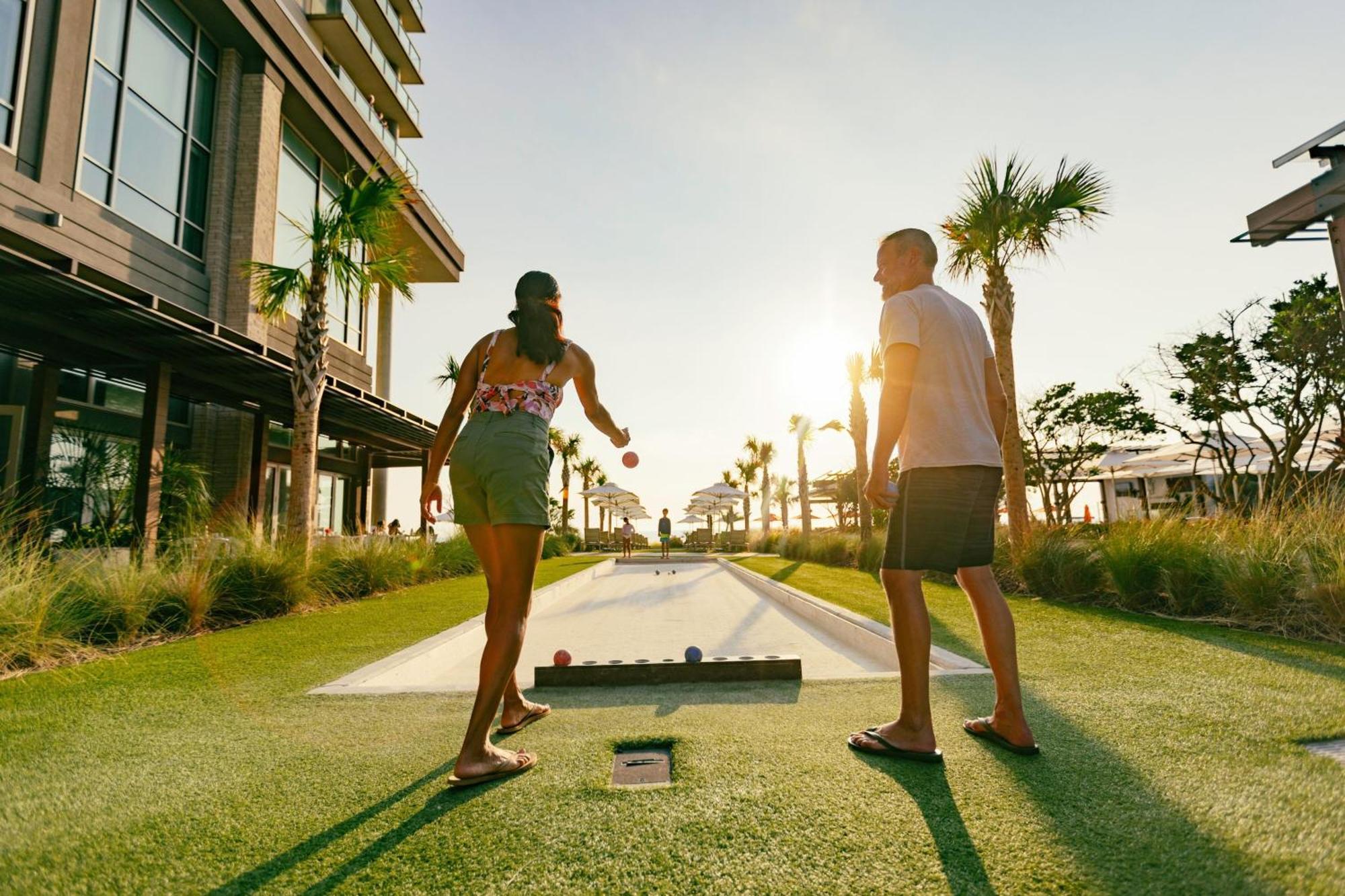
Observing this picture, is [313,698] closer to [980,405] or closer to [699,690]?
[699,690]

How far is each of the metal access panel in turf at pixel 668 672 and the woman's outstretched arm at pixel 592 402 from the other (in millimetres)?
1476

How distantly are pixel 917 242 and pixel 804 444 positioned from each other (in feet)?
90.9

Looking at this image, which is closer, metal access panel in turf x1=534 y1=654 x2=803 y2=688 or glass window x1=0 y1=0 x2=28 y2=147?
metal access panel in turf x1=534 y1=654 x2=803 y2=688

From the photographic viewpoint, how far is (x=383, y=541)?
33.9ft

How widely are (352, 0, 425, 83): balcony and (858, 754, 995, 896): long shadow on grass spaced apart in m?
22.5

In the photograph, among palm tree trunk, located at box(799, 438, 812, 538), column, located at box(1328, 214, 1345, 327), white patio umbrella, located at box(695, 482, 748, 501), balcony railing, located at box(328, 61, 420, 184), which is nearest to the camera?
column, located at box(1328, 214, 1345, 327)

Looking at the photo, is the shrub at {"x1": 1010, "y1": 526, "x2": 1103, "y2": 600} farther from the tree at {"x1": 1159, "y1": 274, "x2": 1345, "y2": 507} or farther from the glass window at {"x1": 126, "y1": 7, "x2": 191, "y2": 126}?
the glass window at {"x1": 126, "y1": 7, "x2": 191, "y2": 126}

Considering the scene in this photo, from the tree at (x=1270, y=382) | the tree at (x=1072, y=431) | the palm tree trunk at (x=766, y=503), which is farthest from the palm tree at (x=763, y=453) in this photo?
the tree at (x=1270, y=382)

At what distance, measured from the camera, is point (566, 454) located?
144ft

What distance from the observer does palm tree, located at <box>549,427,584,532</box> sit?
3725 cm

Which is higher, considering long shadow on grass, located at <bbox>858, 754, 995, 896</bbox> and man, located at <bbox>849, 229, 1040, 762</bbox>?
man, located at <bbox>849, 229, 1040, 762</bbox>

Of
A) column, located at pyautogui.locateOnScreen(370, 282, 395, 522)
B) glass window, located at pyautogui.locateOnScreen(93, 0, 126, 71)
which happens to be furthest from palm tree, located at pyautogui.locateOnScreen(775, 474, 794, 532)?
glass window, located at pyautogui.locateOnScreen(93, 0, 126, 71)

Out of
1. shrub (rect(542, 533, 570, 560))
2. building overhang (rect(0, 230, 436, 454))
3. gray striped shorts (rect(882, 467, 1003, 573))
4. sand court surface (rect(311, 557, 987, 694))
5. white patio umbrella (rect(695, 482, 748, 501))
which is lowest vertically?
sand court surface (rect(311, 557, 987, 694))

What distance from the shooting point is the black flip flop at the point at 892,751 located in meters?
2.22
